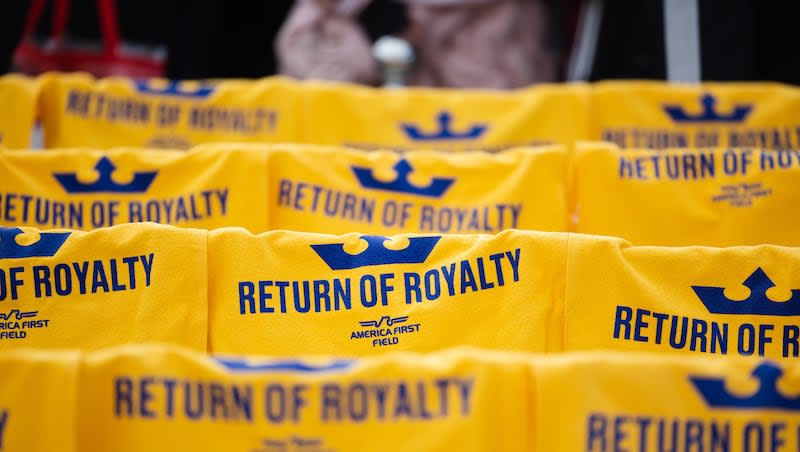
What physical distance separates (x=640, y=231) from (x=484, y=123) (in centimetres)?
55

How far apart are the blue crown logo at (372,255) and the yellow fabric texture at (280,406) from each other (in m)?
0.30

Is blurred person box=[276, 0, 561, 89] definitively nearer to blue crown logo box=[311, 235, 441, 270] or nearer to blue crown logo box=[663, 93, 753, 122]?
blue crown logo box=[663, 93, 753, 122]

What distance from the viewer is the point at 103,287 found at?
50.6 inches

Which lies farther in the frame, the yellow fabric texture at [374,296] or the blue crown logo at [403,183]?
the blue crown logo at [403,183]

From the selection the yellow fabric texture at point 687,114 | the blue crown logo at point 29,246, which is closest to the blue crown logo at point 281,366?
the blue crown logo at point 29,246

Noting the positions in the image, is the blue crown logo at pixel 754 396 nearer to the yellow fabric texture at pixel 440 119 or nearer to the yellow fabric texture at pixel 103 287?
the yellow fabric texture at pixel 103 287

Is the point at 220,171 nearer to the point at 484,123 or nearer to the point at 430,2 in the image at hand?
the point at 484,123

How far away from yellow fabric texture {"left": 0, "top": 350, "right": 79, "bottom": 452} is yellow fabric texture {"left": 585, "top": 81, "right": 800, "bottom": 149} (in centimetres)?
144

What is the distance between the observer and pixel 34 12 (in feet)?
7.32

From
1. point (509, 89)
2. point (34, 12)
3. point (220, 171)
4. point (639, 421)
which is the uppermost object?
point (34, 12)

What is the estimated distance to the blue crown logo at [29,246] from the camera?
1.27 meters

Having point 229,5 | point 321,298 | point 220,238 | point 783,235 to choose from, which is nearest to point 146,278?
point 220,238

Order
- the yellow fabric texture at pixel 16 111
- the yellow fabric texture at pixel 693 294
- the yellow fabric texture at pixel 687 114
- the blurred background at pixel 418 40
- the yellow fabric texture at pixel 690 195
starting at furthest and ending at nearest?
the blurred background at pixel 418 40 → the yellow fabric texture at pixel 687 114 → the yellow fabric texture at pixel 16 111 → the yellow fabric texture at pixel 690 195 → the yellow fabric texture at pixel 693 294

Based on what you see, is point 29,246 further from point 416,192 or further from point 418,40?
point 418,40
